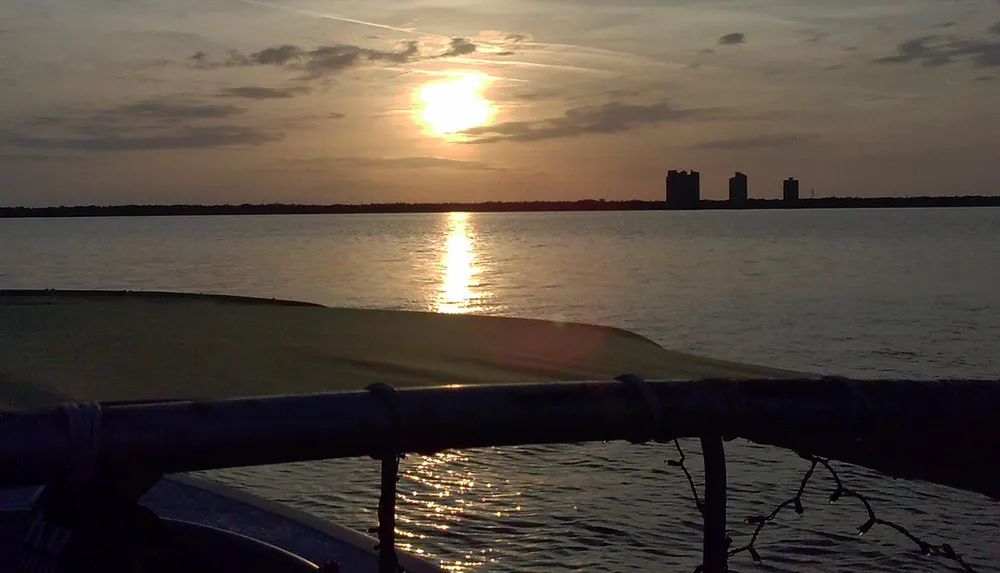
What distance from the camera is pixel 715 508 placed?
89.8 inches

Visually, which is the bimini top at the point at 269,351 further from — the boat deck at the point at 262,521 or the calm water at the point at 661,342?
the calm water at the point at 661,342

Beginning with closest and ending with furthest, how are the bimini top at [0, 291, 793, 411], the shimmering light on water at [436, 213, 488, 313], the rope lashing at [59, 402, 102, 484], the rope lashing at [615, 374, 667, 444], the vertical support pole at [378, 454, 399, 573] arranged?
1. the rope lashing at [59, 402, 102, 484]
2. the rope lashing at [615, 374, 667, 444]
3. the vertical support pole at [378, 454, 399, 573]
4. the bimini top at [0, 291, 793, 411]
5. the shimmering light on water at [436, 213, 488, 313]

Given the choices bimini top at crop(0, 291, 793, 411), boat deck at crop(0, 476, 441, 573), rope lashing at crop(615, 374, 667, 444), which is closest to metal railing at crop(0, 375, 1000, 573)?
rope lashing at crop(615, 374, 667, 444)

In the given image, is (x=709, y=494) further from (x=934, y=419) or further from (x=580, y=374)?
(x=580, y=374)

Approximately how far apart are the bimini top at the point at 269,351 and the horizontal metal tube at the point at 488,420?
59.6 inches

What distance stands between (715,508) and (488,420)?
0.66 m

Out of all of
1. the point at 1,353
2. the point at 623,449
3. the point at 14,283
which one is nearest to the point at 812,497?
the point at 623,449

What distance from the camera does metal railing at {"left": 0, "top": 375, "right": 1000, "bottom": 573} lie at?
5.51ft

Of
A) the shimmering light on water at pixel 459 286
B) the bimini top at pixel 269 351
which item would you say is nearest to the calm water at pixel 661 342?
the shimmering light on water at pixel 459 286

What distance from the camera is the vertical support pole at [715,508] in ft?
7.44

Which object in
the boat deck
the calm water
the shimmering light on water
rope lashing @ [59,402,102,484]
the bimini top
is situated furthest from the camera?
the shimmering light on water

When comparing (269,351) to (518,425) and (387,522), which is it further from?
(518,425)

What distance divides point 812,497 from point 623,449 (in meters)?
3.67

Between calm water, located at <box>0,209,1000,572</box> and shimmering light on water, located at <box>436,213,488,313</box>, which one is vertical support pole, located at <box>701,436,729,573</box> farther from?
shimmering light on water, located at <box>436,213,488,313</box>
